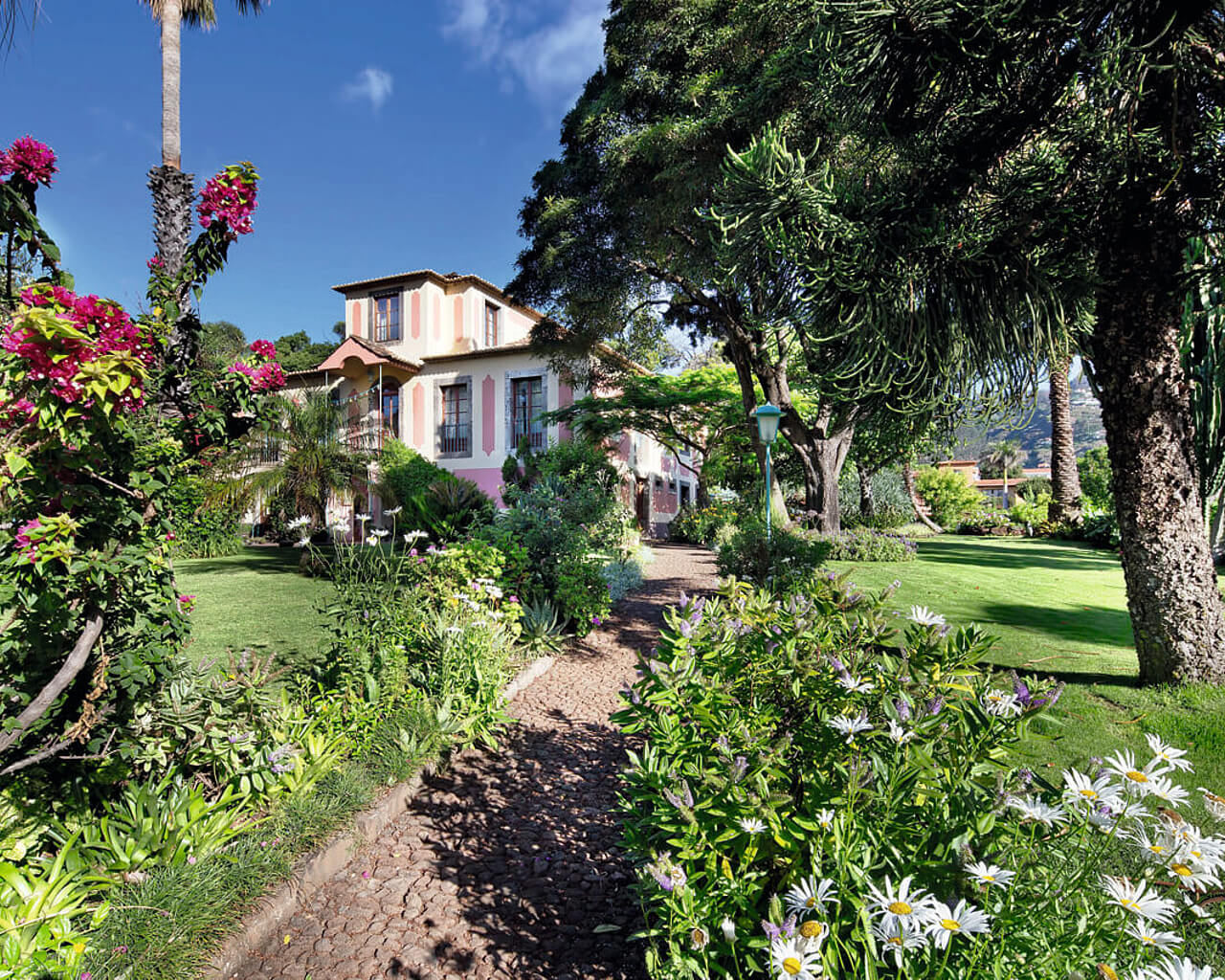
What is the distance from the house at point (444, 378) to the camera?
20.4 m

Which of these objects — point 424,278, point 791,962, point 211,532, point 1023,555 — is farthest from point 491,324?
point 791,962

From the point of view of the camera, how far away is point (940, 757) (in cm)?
156

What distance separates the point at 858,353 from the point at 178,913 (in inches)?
191

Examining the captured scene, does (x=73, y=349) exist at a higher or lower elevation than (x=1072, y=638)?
higher

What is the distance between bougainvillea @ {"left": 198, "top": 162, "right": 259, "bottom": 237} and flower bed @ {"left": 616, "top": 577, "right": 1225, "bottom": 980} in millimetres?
2745

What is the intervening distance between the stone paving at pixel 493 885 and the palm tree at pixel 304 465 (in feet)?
34.4

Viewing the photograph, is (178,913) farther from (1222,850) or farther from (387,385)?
(387,385)

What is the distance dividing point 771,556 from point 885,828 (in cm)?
641

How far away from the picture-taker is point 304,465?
12.6 m

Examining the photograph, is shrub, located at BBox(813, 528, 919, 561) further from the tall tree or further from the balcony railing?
the balcony railing

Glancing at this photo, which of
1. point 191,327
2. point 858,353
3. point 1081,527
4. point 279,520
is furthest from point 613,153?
point 1081,527

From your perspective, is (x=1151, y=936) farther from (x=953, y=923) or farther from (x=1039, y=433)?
(x=1039, y=433)

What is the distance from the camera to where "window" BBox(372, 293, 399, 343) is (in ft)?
72.9

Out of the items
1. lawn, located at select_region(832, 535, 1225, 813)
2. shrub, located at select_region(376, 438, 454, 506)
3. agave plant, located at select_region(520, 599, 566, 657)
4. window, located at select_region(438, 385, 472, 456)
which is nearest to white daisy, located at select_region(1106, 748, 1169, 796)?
lawn, located at select_region(832, 535, 1225, 813)
